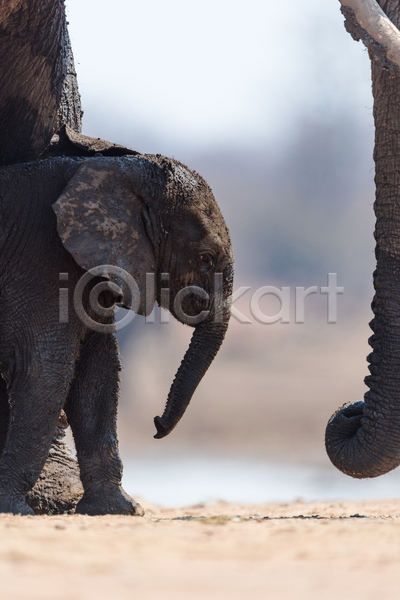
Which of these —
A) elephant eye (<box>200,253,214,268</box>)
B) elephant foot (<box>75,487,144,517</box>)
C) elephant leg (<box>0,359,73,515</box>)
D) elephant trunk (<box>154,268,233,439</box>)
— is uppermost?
elephant eye (<box>200,253,214,268</box>)

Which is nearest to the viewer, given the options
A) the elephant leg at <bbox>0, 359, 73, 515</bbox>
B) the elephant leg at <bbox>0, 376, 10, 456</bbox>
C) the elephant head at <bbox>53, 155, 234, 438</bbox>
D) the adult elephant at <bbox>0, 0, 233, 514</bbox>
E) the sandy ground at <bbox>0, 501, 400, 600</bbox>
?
the sandy ground at <bbox>0, 501, 400, 600</bbox>

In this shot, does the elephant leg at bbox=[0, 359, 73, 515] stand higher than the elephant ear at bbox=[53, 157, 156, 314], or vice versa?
the elephant ear at bbox=[53, 157, 156, 314]

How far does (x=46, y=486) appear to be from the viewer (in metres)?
6.30

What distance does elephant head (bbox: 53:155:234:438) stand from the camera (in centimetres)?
512

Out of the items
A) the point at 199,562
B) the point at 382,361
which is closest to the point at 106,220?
the point at 382,361

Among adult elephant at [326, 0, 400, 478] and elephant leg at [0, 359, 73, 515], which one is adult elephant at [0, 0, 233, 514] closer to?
elephant leg at [0, 359, 73, 515]

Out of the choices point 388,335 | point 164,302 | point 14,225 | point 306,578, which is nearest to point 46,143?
point 14,225

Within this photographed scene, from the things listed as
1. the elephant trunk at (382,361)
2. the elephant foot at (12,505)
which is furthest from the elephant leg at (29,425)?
the elephant trunk at (382,361)

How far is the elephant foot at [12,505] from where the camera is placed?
4.68 m

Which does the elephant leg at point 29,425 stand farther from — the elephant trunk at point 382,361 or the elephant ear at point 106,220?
the elephant trunk at point 382,361

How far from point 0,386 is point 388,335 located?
10.1ft

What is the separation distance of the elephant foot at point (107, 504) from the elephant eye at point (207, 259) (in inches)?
71.4

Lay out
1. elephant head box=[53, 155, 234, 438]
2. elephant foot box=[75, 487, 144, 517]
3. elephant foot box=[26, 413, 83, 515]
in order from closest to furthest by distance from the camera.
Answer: elephant head box=[53, 155, 234, 438]
elephant foot box=[75, 487, 144, 517]
elephant foot box=[26, 413, 83, 515]

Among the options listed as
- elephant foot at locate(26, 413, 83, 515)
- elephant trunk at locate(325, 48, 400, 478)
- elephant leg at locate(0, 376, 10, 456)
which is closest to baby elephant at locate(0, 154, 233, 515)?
elephant leg at locate(0, 376, 10, 456)
